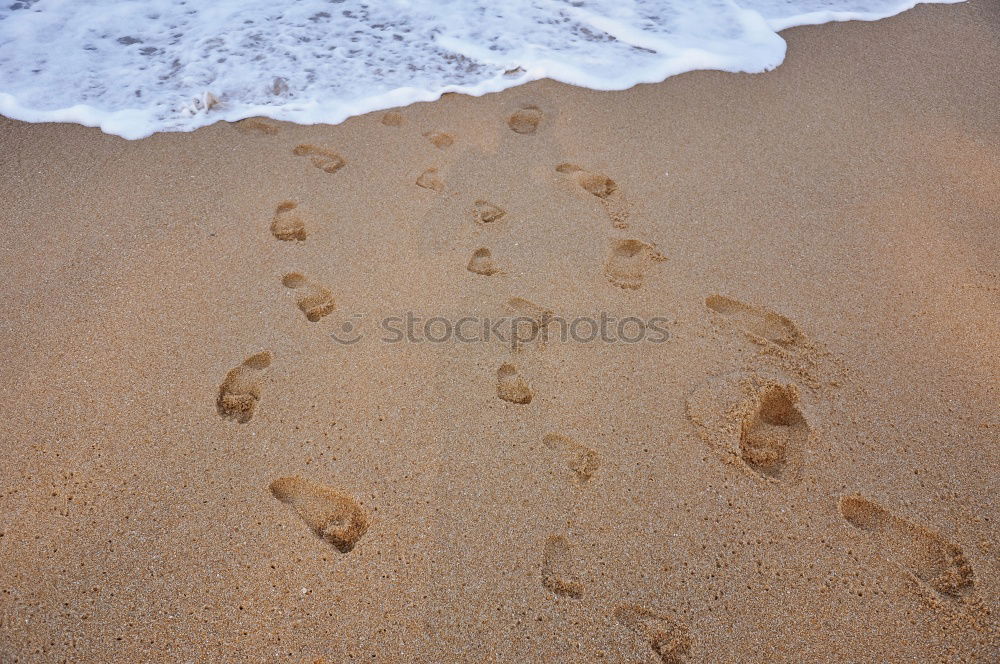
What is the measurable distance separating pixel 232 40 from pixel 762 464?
10.4ft

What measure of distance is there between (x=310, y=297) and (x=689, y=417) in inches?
48.1

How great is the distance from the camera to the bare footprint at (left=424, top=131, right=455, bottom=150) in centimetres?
250

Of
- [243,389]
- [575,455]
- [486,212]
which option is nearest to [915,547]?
[575,455]

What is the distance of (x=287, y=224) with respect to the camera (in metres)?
2.16

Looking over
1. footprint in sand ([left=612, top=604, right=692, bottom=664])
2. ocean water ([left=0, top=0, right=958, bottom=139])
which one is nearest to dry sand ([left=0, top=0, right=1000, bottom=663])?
footprint in sand ([left=612, top=604, right=692, bottom=664])

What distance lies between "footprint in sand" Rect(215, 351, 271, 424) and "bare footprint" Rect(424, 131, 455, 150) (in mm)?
1182

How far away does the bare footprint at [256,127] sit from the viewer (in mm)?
2544

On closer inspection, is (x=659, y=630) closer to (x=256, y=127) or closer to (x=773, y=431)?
(x=773, y=431)

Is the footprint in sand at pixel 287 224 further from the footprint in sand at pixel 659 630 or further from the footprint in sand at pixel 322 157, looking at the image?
the footprint in sand at pixel 659 630

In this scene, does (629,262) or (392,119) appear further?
(392,119)

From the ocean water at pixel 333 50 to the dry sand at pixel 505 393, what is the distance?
0.26 metres

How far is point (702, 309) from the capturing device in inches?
76.4

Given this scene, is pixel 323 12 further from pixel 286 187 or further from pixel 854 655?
pixel 854 655

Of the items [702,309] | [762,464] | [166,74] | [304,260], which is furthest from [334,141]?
[762,464]
